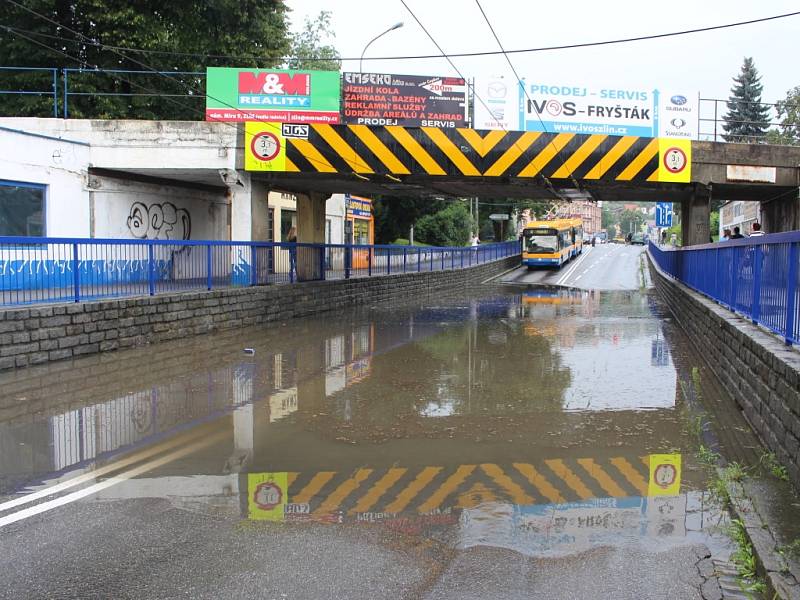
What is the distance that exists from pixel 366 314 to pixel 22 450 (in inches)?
570

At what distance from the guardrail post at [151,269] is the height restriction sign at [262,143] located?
544cm

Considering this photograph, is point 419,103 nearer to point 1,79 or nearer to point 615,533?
point 615,533

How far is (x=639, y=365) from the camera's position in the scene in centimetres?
1170

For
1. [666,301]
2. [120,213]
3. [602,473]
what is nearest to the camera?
[602,473]

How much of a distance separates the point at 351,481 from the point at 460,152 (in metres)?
14.5

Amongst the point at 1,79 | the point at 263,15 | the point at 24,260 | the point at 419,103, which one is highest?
the point at 263,15

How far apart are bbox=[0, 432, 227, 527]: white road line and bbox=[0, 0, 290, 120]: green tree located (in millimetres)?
24124

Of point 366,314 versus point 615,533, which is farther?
point 366,314

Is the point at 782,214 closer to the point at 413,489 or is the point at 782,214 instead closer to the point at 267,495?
the point at 413,489

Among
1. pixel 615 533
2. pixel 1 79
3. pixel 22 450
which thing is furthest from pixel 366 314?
pixel 1 79

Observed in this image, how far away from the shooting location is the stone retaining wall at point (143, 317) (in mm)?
10547

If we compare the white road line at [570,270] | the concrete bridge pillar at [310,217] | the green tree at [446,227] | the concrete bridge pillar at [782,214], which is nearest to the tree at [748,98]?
the white road line at [570,270]

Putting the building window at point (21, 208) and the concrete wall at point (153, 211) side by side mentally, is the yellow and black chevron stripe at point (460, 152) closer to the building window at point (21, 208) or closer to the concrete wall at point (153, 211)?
the concrete wall at point (153, 211)

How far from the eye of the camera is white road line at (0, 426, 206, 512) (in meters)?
5.18
